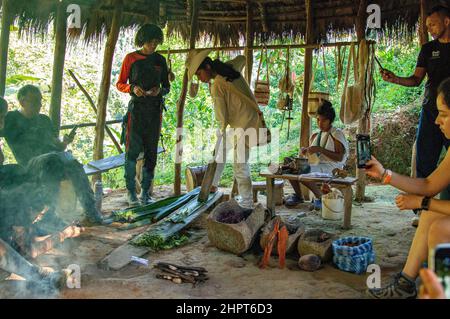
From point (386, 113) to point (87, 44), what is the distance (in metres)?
6.85

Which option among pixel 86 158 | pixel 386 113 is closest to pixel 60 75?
pixel 86 158

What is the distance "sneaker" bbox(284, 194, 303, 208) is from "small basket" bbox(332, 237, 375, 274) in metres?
2.52

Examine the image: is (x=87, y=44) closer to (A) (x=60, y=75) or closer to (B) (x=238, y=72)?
(A) (x=60, y=75)

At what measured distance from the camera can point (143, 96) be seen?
19.4ft

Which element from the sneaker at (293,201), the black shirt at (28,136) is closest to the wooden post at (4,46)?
the black shirt at (28,136)

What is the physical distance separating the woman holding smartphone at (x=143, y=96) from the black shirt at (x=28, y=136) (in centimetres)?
118

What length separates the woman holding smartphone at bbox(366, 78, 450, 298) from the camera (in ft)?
9.14

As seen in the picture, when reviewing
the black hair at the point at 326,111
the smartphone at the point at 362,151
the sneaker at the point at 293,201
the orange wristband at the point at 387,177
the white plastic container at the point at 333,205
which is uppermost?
the black hair at the point at 326,111

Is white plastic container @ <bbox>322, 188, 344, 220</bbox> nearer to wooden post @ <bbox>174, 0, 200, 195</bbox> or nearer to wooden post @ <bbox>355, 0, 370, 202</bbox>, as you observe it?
wooden post @ <bbox>355, 0, 370, 202</bbox>

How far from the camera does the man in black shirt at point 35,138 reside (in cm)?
465

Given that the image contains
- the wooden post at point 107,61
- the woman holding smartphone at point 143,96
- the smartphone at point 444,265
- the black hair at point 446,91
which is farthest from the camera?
the wooden post at point 107,61

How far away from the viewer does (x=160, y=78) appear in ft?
20.0

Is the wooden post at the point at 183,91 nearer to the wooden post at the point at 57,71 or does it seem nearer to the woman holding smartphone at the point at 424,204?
the wooden post at the point at 57,71
